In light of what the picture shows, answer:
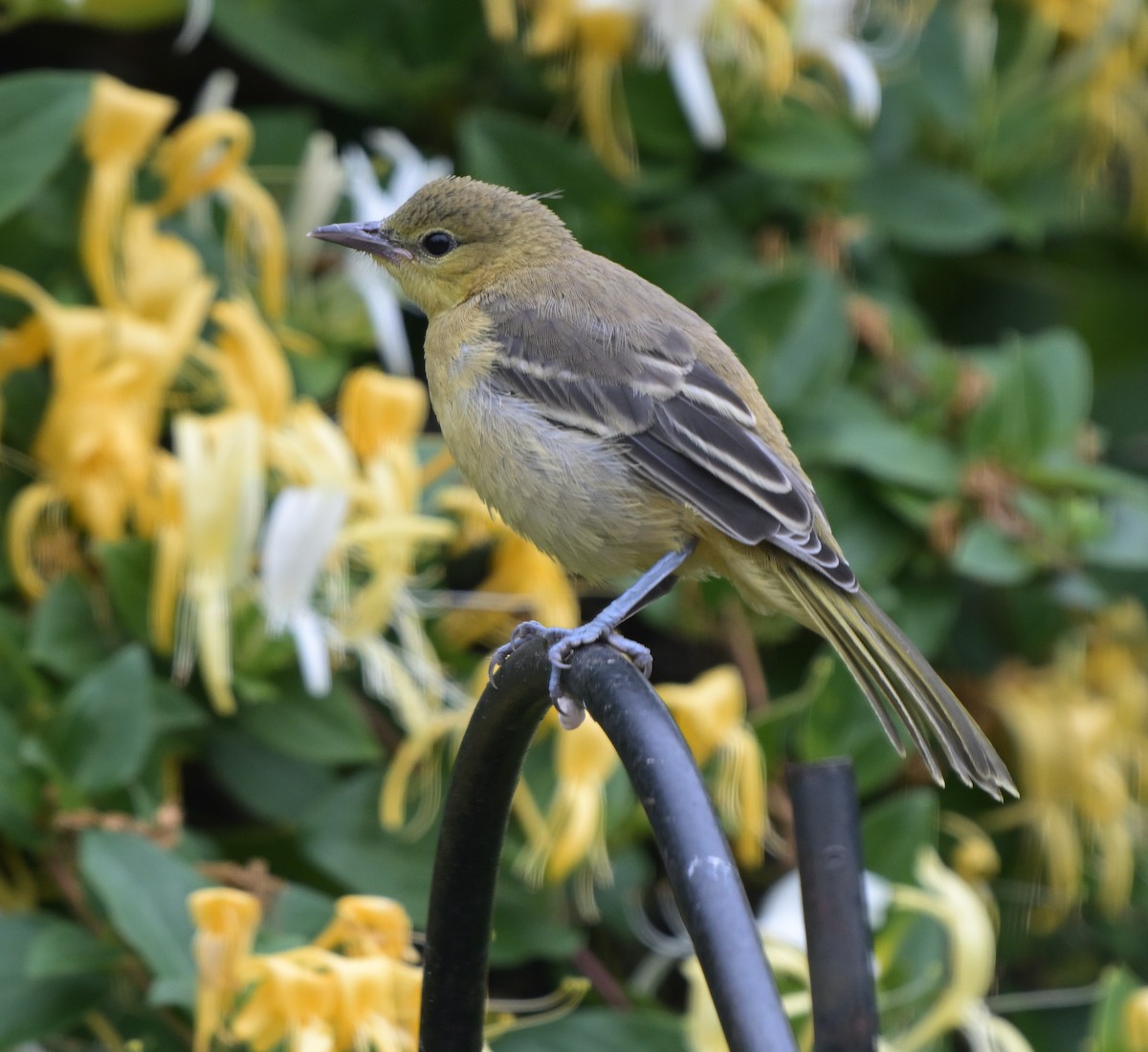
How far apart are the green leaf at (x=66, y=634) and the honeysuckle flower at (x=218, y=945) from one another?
2.04ft

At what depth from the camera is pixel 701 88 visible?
3271 mm

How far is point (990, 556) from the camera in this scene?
327cm

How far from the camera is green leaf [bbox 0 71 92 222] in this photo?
2.79 meters

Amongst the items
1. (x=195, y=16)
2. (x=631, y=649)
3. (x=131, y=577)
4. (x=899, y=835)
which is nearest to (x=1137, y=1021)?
(x=899, y=835)

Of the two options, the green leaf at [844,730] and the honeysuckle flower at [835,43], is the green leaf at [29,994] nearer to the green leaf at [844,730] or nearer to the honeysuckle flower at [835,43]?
the green leaf at [844,730]

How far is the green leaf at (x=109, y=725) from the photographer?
249 centimetres

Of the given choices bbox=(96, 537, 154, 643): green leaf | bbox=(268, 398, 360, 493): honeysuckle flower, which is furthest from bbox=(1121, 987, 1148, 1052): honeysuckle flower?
bbox=(96, 537, 154, 643): green leaf

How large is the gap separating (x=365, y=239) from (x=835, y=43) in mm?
1185

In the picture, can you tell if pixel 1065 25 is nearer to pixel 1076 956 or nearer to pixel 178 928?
pixel 1076 956

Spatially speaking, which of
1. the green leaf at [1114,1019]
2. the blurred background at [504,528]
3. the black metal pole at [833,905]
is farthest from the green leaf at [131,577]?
the green leaf at [1114,1019]

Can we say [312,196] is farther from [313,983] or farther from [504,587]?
[313,983]

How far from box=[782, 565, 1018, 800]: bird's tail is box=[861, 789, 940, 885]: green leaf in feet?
1.70

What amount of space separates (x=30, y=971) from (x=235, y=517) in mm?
743

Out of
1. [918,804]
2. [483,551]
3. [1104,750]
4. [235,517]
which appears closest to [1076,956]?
[1104,750]
